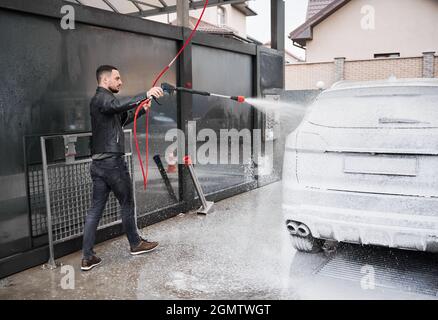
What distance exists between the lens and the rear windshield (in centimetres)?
352

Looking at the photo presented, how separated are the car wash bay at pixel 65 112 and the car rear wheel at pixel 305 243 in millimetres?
2060

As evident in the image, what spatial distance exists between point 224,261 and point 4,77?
2718 millimetres

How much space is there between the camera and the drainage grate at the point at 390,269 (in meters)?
3.65

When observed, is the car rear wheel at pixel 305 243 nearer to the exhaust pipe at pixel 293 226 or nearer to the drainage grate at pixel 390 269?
→ the drainage grate at pixel 390 269

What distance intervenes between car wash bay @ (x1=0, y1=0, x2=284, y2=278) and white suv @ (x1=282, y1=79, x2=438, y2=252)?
2.17 meters

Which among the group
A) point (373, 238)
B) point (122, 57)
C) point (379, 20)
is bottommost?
point (373, 238)

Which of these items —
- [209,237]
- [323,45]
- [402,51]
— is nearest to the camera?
[209,237]

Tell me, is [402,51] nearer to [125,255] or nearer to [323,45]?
[323,45]

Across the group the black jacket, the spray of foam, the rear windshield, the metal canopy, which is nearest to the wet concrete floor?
the black jacket

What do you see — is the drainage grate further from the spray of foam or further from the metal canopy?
the metal canopy

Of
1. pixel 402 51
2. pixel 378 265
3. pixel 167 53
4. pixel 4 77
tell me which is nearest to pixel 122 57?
pixel 167 53

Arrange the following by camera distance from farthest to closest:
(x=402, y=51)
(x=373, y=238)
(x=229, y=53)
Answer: (x=402, y=51) < (x=229, y=53) < (x=373, y=238)

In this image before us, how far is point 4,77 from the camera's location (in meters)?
3.95

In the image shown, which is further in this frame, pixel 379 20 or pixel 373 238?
pixel 379 20
